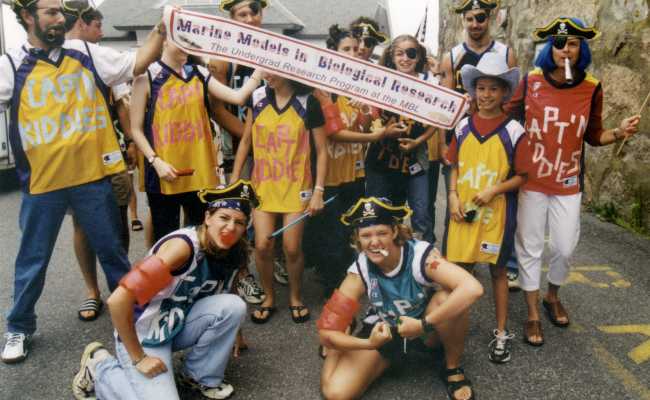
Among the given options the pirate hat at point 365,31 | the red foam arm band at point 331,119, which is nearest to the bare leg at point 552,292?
the red foam arm band at point 331,119

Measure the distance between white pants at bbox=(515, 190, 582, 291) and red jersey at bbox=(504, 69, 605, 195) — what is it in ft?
0.20

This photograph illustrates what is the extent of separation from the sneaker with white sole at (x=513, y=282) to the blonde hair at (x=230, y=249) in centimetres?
217

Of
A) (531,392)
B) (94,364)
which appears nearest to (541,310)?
(531,392)

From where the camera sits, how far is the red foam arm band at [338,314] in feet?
7.78

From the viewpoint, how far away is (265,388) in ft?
8.58

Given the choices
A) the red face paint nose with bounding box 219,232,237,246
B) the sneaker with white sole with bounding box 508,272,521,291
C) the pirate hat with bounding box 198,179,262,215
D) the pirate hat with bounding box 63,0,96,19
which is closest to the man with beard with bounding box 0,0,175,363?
the pirate hat with bounding box 63,0,96,19

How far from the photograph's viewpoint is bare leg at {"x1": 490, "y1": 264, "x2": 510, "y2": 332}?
2.89m

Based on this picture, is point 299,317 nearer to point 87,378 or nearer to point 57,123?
point 87,378

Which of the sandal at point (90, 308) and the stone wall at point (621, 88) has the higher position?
the stone wall at point (621, 88)

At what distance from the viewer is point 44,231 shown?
289 centimetres

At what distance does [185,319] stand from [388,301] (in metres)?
1.06

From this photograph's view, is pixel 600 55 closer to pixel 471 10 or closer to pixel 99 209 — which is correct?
pixel 471 10

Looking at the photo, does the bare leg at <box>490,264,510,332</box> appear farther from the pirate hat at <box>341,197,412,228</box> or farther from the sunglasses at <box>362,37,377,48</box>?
the sunglasses at <box>362,37,377,48</box>

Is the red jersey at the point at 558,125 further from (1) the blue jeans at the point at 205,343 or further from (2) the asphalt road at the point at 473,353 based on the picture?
(1) the blue jeans at the point at 205,343
